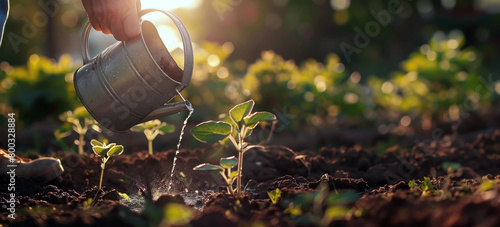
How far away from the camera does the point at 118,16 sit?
82.4 inches

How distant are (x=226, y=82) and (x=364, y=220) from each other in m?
3.32

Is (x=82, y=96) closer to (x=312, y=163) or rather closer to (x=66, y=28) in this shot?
(x=312, y=163)

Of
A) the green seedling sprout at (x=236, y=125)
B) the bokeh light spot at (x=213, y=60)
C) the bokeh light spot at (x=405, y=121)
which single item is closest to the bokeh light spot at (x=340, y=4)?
the bokeh light spot at (x=405, y=121)

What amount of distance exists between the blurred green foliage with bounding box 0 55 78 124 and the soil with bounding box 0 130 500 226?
1.69 m

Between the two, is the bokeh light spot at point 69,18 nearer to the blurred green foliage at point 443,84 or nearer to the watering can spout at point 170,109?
the blurred green foliage at point 443,84

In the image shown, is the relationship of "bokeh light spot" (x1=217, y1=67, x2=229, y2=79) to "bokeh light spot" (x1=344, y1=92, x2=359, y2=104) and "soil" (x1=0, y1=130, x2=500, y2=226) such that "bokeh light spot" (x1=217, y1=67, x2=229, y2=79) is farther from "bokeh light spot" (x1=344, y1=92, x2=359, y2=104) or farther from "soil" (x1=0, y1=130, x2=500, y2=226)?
"soil" (x1=0, y1=130, x2=500, y2=226)

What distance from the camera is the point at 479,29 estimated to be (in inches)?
425

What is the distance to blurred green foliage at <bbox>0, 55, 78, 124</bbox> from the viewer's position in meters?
4.13

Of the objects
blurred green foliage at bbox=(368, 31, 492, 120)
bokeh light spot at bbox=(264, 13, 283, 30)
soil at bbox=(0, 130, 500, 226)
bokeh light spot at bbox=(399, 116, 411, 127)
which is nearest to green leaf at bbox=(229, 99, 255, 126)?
soil at bbox=(0, 130, 500, 226)

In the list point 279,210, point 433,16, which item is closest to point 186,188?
point 279,210

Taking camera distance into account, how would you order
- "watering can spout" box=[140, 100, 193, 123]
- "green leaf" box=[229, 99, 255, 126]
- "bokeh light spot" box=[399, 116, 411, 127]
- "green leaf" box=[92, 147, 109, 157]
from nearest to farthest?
"green leaf" box=[229, 99, 255, 126] → "green leaf" box=[92, 147, 109, 157] → "watering can spout" box=[140, 100, 193, 123] → "bokeh light spot" box=[399, 116, 411, 127]

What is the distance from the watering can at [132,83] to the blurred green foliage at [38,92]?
2.11 meters

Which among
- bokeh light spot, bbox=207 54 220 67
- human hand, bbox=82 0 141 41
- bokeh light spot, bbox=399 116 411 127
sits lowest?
bokeh light spot, bbox=399 116 411 127

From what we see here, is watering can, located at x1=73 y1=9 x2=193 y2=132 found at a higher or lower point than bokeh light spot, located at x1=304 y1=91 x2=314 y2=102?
higher
